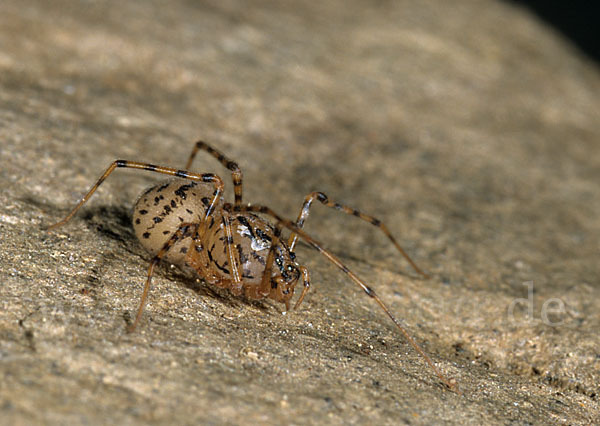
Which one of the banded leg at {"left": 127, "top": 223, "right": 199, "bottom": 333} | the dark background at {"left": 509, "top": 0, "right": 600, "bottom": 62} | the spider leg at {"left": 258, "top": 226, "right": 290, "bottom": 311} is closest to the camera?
the banded leg at {"left": 127, "top": 223, "right": 199, "bottom": 333}

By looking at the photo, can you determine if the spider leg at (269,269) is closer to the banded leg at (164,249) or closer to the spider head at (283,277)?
the spider head at (283,277)

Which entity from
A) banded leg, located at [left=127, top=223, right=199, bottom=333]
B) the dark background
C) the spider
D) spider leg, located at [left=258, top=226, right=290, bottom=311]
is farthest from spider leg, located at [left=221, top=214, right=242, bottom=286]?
the dark background

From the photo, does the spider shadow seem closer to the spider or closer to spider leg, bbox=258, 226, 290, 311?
the spider

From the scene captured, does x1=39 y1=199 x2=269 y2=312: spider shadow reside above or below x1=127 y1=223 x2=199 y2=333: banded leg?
below

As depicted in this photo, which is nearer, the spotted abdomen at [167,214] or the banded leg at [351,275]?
the banded leg at [351,275]

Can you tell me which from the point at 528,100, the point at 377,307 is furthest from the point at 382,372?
the point at 528,100

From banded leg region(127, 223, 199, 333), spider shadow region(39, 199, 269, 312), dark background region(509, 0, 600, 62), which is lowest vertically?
spider shadow region(39, 199, 269, 312)

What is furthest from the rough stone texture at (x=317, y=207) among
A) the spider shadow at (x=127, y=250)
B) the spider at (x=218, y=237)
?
the spider at (x=218, y=237)
